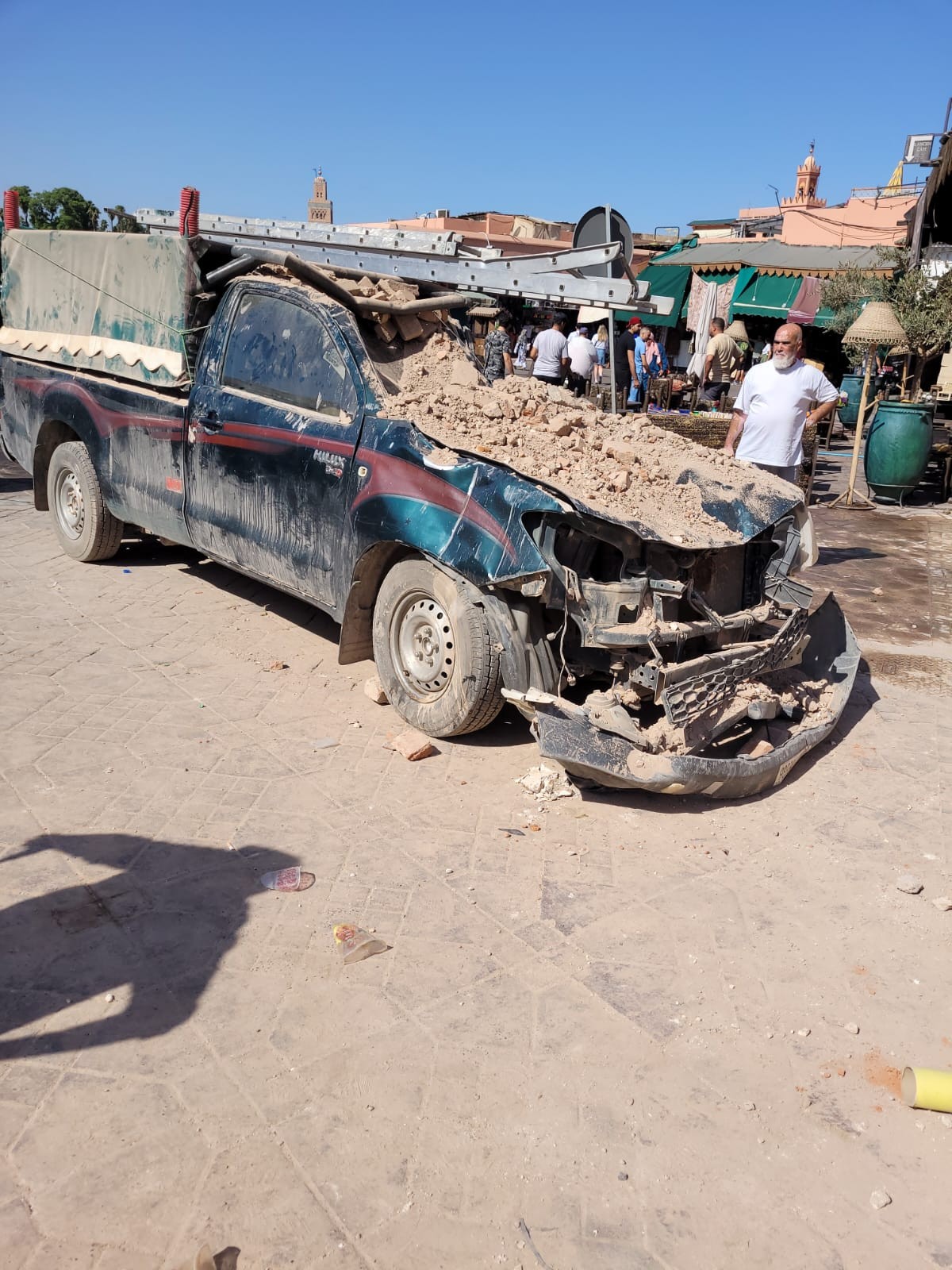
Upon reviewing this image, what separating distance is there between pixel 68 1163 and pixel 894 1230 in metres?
2.02

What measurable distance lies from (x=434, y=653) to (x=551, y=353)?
313 inches

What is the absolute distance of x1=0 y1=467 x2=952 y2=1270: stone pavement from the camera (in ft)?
7.36

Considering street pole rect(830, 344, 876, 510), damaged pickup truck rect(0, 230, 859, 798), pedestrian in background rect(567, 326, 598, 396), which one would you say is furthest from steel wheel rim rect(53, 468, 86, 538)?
street pole rect(830, 344, 876, 510)

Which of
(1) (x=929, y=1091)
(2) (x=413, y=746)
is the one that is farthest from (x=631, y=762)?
(1) (x=929, y=1091)

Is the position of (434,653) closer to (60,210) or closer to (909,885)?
(909,885)

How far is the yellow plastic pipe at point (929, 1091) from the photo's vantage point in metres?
2.61

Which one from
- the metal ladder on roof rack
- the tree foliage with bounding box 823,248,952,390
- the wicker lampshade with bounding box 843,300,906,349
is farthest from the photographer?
the tree foliage with bounding box 823,248,952,390

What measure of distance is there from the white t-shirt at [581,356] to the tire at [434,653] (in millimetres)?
8405

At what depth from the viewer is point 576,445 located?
15.1 feet

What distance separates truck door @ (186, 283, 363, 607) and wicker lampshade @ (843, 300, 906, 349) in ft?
28.6

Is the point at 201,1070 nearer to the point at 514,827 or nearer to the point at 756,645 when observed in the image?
the point at 514,827

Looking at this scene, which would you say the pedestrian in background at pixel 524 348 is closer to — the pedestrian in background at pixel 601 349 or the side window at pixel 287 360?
the pedestrian in background at pixel 601 349

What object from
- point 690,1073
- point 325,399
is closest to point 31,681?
point 325,399

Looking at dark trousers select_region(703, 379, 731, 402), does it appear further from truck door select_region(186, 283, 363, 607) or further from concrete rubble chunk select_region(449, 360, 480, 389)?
truck door select_region(186, 283, 363, 607)
